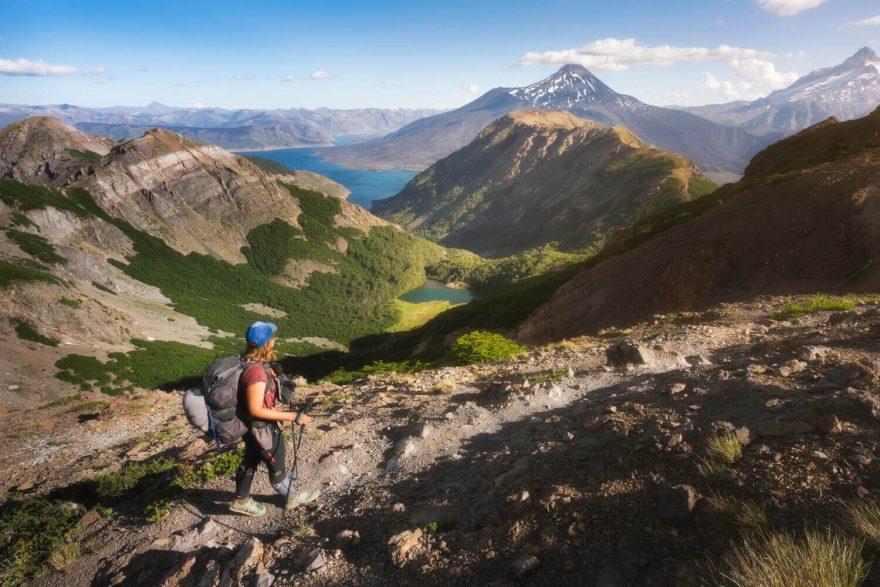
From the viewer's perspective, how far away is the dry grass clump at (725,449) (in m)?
5.62

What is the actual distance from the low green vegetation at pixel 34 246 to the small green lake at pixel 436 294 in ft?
333

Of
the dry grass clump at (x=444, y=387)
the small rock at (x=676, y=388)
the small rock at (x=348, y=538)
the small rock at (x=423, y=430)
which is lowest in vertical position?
the dry grass clump at (x=444, y=387)

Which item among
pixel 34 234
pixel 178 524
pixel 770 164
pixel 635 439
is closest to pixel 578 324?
pixel 635 439

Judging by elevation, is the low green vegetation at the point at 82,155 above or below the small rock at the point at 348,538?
above

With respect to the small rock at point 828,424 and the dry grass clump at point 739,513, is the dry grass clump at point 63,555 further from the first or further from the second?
the small rock at point 828,424

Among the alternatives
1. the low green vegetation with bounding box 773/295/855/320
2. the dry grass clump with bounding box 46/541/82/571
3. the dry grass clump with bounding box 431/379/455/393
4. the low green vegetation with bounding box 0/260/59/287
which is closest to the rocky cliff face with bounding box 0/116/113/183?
the low green vegetation with bounding box 0/260/59/287

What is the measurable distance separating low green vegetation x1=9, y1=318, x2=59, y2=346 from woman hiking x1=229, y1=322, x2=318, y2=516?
7826cm

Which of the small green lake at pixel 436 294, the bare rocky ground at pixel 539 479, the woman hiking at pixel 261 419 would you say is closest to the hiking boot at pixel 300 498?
the woman hiking at pixel 261 419

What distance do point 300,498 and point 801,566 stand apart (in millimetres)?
7088

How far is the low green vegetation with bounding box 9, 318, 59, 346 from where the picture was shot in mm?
63094

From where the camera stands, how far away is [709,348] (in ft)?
45.5

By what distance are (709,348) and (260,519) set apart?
44.4ft

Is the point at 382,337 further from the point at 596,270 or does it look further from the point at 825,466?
the point at 825,466

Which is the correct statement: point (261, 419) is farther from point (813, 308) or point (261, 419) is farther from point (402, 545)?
point (813, 308)
